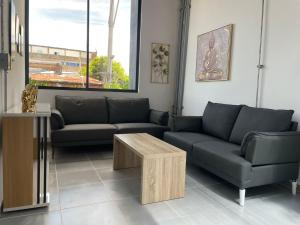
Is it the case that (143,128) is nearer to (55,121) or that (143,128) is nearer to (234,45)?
(55,121)

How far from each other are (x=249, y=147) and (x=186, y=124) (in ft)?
4.54

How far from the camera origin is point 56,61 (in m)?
4.17

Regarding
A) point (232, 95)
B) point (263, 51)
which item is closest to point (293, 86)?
point (263, 51)

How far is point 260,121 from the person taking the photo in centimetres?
259

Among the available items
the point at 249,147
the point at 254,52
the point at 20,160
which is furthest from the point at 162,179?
the point at 254,52

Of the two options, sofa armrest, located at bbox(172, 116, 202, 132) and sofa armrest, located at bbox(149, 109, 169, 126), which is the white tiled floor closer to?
sofa armrest, located at bbox(172, 116, 202, 132)

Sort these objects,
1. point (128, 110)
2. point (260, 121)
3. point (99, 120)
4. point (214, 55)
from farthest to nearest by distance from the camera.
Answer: point (128, 110)
point (99, 120)
point (214, 55)
point (260, 121)

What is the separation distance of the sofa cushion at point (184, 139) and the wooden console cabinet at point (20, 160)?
1621 millimetres

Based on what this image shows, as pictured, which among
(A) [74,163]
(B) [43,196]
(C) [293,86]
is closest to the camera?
(B) [43,196]

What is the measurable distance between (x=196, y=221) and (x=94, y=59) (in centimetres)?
342

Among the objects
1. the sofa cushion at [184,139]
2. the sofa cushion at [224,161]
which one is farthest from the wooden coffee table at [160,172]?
the sofa cushion at [184,139]

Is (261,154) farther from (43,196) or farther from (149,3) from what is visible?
(149,3)

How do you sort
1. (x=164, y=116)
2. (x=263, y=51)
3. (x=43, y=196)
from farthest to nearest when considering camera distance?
1. (x=164, y=116)
2. (x=263, y=51)
3. (x=43, y=196)

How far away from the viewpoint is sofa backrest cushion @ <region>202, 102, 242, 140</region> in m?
3.02
